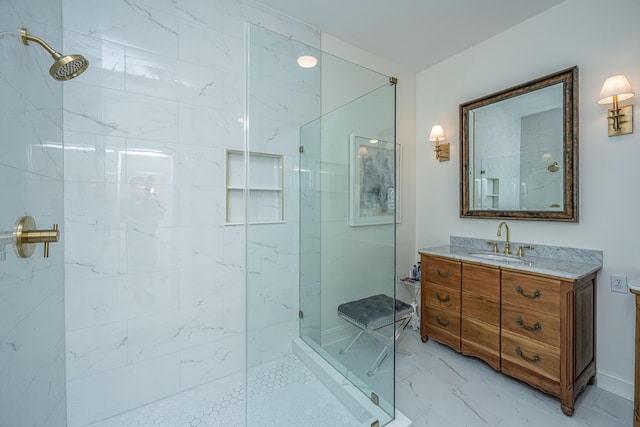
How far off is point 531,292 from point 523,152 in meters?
1.14

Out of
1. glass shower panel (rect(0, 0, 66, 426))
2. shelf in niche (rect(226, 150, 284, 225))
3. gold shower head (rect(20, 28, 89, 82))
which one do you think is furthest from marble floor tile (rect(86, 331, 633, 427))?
gold shower head (rect(20, 28, 89, 82))

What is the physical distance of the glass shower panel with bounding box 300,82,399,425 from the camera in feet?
5.66

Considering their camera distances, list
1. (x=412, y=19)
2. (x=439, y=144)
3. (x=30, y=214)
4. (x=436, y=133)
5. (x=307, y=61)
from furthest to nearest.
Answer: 1. (x=439, y=144)
2. (x=436, y=133)
3. (x=412, y=19)
4. (x=307, y=61)
5. (x=30, y=214)

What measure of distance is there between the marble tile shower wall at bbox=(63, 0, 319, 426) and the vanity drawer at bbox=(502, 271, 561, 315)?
147 centimetres

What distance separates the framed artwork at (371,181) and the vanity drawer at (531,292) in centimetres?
89

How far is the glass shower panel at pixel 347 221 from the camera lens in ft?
5.66

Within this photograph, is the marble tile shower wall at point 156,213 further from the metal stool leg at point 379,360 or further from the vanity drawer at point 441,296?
the vanity drawer at point 441,296

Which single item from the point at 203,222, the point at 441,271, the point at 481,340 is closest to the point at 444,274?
the point at 441,271

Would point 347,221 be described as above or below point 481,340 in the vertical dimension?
above

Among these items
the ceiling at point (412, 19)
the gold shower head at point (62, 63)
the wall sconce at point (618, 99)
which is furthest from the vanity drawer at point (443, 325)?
the gold shower head at point (62, 63)

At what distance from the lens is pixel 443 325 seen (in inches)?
84.7

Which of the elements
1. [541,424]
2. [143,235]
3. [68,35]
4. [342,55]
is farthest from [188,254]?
[541,424]

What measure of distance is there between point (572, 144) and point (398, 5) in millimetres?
1621

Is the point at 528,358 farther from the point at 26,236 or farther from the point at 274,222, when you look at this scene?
the point at 26,236
